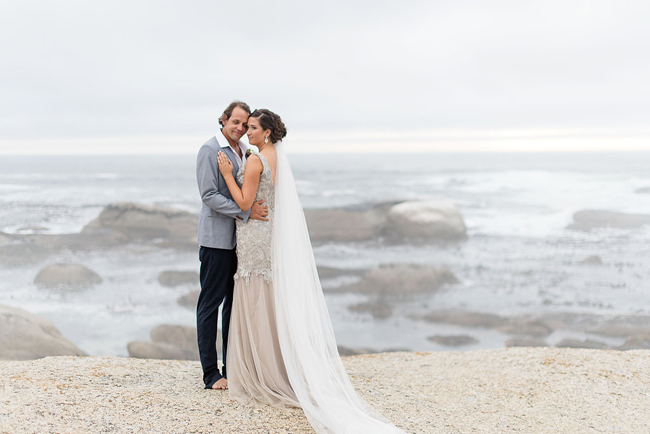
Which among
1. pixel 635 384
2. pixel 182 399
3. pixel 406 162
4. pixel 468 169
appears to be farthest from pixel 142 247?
pixel 406 162

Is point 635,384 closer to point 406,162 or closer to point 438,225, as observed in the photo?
point 438,225

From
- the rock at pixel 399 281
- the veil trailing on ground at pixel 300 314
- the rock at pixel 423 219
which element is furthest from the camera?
the rock at pixel 423 219

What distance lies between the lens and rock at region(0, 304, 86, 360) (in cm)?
759

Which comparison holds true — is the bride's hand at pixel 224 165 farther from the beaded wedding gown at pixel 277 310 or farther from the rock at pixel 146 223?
the rock at pixel 146 223

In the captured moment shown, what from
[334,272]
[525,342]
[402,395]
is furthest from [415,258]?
[402,395]

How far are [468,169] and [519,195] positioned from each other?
1617cm

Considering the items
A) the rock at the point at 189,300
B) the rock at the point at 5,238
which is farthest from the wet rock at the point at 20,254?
the rock at the point at 189,300

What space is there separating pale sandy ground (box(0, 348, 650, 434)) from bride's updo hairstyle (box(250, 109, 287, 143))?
2.15 meters

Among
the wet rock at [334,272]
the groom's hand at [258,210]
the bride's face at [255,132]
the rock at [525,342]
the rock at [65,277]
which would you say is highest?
the bride's face at [255,132]

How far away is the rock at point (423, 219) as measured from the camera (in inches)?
813

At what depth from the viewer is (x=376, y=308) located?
1527cm

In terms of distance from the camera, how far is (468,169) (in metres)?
48.4

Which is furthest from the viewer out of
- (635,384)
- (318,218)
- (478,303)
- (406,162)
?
(406,162)

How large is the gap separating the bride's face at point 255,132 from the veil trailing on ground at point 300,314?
15 cm
